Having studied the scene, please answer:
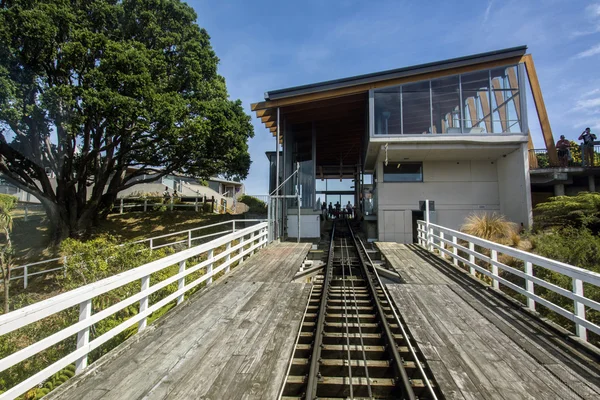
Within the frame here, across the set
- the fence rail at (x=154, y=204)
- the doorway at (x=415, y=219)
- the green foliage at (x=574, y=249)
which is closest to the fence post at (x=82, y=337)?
the green foliage at (x=574, y=249)

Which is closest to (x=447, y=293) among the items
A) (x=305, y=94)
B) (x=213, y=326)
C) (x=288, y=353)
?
(x=288, y=353)

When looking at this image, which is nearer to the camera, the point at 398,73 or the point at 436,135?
the point at 436,135

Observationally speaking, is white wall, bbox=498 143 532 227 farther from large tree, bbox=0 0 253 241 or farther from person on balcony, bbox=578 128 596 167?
large tree, bbox=0 0 253 241

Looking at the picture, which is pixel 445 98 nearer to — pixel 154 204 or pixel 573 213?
pixel 573 213

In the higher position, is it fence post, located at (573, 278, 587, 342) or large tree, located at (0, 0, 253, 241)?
large tree, located at (0, 0, 253, 241)

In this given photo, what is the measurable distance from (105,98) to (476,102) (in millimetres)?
14247

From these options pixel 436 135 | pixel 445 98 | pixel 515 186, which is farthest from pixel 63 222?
pixel 515 186

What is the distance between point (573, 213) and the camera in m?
10.1

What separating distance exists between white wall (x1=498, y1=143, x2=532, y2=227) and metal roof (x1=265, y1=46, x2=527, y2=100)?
3698 millimetres

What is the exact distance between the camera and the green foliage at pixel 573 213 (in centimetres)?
963

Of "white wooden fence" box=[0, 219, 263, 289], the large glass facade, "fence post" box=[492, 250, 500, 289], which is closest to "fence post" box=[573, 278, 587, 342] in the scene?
"fence post" box=[492, 250, 500, 289]

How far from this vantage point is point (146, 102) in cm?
1211

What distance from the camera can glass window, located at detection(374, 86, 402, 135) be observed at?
13336mm

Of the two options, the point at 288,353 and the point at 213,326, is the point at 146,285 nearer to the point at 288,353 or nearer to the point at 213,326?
the point at 213,326
